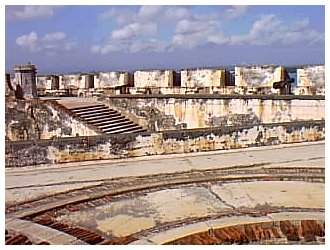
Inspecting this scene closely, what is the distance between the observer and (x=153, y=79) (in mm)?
11508

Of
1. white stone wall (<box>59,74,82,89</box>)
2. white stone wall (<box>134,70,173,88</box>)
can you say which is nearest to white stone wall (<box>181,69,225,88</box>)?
white stone wall (<box>134,70,173,88</box>)

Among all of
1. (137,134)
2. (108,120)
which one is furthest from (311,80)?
(137,134)

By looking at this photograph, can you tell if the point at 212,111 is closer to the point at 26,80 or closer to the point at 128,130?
the point at 128,130

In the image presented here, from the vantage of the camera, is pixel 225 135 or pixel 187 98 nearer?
pixel 225 135

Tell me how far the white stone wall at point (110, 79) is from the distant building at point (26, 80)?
232cm

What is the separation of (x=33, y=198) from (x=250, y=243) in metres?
1.86

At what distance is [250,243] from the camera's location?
3.88 metres

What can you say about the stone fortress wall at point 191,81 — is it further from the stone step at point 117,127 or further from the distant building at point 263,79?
the stone step at point 117,127

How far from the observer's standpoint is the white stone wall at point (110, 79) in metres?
12.0

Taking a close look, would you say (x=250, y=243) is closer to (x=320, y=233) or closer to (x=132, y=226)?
(x=320, y=233)

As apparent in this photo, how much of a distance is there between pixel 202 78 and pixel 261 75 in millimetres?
1221

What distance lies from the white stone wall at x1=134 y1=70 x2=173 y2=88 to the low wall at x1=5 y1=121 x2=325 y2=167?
4827 millimetres

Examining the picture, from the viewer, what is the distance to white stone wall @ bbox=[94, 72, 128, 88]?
12.0 meters
